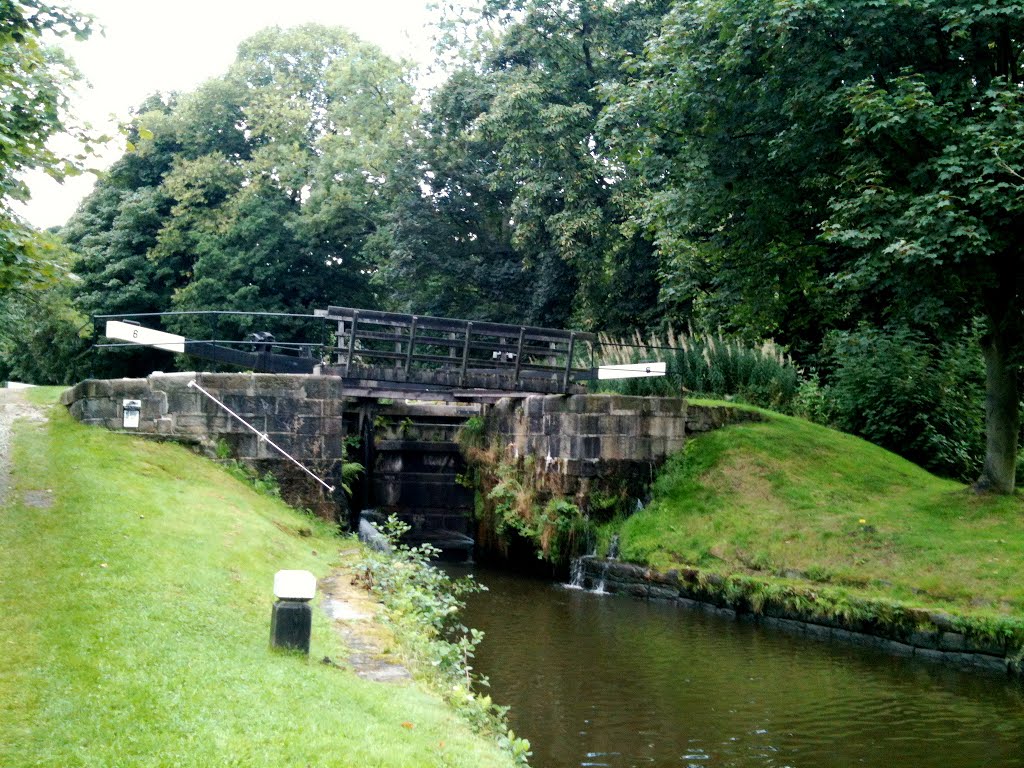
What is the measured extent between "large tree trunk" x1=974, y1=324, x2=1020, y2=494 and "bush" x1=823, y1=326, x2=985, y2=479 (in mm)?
3691

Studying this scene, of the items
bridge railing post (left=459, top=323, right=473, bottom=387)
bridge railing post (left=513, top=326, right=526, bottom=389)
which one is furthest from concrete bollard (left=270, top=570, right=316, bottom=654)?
bridge railing post (left=513, top=326, right=526, bottom=389)

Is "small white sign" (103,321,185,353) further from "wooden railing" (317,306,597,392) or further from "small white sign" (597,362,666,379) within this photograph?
"small white sign" (597,362,666,379)

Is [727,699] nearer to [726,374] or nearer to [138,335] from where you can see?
Result: [726,374]

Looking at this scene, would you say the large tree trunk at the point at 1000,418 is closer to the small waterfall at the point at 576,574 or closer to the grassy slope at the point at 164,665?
the small waterfall at the point at 576,574

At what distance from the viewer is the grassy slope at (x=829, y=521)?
11.6 m

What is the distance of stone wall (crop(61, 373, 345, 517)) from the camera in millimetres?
14984

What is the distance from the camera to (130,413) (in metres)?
14.8

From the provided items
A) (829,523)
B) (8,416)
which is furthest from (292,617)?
(8,416)

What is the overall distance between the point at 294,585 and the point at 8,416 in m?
11.1

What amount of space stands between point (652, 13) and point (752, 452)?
13.5m

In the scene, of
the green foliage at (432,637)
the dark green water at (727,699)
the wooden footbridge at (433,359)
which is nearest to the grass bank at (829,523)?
the dark green water at (727,699)

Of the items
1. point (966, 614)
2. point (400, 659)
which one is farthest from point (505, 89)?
point (400, 659)

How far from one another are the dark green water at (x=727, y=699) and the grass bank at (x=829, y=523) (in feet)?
3.49

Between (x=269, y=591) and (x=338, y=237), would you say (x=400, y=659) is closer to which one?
(x=269, y=591)
